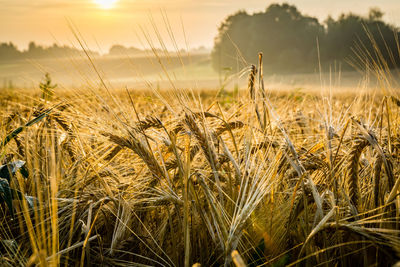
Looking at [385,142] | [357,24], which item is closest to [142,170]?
[385,142]

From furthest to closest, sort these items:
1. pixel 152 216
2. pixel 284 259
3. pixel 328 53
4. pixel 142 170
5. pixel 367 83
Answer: pixel 328 53, pixel 367 83, pixel 152 216, pixel 142 170, pixel 284 259

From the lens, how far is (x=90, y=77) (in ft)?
3.67

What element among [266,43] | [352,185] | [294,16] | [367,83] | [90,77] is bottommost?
[352,185]

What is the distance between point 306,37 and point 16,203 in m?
45.7

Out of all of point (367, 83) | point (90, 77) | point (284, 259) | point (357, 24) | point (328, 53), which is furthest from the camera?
point (328, 53)

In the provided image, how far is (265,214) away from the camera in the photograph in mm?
1177

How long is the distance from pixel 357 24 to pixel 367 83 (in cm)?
3734

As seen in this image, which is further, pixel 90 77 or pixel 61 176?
pixel 61 176

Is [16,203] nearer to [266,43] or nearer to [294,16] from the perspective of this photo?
[266,43]

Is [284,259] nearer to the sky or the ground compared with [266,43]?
nearer to the ground

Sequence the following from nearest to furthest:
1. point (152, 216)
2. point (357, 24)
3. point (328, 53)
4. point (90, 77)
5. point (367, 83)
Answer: point (90, 77) < point (152, 216) < point (367, 83) < point (357, 24) < point (328, 53)

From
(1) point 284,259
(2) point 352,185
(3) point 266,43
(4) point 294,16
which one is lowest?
(1) point 284,259

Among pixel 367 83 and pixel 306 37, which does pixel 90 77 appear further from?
pixel 306 37

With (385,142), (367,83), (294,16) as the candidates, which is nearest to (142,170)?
(385,142)
